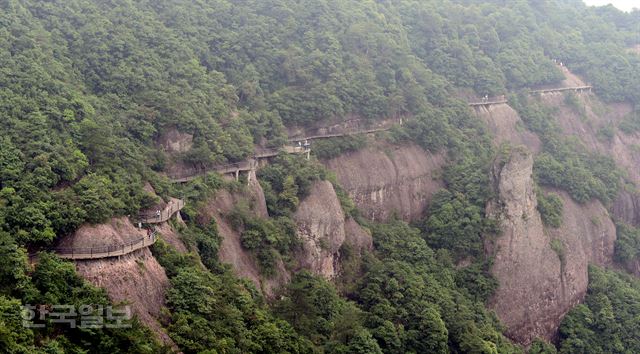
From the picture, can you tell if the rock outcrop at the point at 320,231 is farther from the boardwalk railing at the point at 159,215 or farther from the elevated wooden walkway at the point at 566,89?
the elevated wooden walkway at the point at 566,89

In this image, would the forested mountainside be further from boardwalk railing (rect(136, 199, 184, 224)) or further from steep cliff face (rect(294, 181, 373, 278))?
boardwalk railing (rect(136, 199, 184, 224))

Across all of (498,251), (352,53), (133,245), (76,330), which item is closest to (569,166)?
(498,251)

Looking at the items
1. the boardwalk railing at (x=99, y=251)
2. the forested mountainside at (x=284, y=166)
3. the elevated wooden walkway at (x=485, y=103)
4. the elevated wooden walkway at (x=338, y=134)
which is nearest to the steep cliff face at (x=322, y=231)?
the forested mountainside at (x=284, y=166)

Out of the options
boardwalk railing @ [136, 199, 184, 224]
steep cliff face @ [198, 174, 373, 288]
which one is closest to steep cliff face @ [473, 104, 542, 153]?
steep cliff face @ [198, 174, 373, 288]

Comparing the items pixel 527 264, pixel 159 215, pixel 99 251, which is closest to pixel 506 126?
pixel 527 264

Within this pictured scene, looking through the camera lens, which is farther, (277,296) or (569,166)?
(569,166)

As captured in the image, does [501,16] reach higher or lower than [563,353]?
higher

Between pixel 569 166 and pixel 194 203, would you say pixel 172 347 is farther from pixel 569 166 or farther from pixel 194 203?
pixel 569 166
